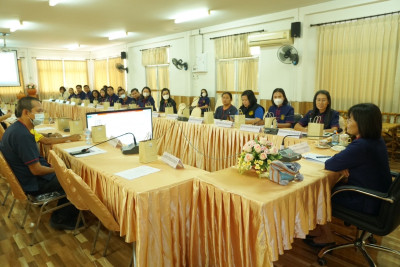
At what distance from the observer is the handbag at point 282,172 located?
148 centimetres

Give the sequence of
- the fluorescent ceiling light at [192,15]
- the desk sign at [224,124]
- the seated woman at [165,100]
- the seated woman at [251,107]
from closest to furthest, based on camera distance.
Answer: the desk sign at [224,124] → the seated woman at [251,107] → the fluorescent ceiling light at [192,15] → the seated woman at [165,100]

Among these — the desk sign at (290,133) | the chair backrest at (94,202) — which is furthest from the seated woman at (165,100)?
the chair backrest at (94,202)

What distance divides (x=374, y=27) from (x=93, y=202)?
4903mm

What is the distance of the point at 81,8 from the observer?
4.99 m

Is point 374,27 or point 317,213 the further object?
point 374,27

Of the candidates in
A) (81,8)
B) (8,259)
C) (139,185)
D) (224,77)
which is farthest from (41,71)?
(139,185)

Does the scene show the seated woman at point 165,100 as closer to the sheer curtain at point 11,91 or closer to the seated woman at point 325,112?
the seated woman at point 325,112

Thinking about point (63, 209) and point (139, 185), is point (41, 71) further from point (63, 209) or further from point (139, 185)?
point (139, 185)

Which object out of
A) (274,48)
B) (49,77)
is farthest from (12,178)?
(49,77)

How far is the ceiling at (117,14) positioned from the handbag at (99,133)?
2895 millimetres

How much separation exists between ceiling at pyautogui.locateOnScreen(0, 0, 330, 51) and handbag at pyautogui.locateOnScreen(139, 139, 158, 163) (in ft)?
11.4


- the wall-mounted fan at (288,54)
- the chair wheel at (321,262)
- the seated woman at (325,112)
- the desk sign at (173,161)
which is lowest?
the chair wheel at (321,262)

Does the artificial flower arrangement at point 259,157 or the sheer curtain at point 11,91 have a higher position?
the sheer curtain at point 11,91

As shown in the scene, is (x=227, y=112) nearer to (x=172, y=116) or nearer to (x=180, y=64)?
(x=172, y=116)
